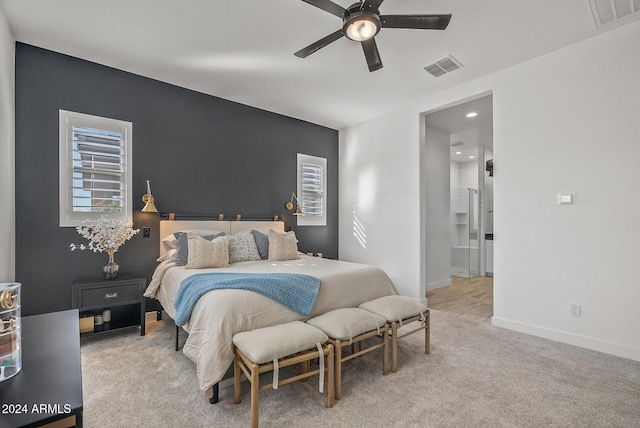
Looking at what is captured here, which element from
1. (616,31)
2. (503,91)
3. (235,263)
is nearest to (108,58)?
(235,263)

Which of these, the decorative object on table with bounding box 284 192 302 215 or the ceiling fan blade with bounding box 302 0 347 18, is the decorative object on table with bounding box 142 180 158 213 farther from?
the ceiling fan blade with bounding box 302 0 347 18

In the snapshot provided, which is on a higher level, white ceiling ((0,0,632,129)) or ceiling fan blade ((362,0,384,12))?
white ceiling ((0,0,632,129))

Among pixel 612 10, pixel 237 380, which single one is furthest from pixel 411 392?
pixel 612 10

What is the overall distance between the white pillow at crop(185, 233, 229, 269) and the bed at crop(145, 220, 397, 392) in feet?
0.18

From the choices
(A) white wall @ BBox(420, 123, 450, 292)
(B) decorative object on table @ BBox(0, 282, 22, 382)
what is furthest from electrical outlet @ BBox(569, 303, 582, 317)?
(B) decorative object on table @ BBox(0, 282, 22, 382)

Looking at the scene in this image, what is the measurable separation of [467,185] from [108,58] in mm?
7750

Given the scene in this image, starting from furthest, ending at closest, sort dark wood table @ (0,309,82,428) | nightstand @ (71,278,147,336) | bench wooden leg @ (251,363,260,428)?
nightstand @ (71,278,147,336) < bench wooden leg @ (251,363,260,428) < dark wood table @ (0,309,82,428)

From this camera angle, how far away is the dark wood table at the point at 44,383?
2.46 ft

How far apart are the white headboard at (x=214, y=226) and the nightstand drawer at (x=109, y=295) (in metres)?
0.70

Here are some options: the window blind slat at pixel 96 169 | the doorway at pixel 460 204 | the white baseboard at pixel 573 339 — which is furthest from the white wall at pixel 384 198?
the window blind slat at pixel 96 169

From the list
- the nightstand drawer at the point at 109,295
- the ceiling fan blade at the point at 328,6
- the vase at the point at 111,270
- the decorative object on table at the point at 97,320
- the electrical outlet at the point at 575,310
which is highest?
the ceiling fan blade at the point at 328,6

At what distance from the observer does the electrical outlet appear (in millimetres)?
3034

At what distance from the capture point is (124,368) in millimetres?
2525

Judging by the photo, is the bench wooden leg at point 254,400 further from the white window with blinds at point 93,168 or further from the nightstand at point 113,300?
the white window with blinds at point 93,168
